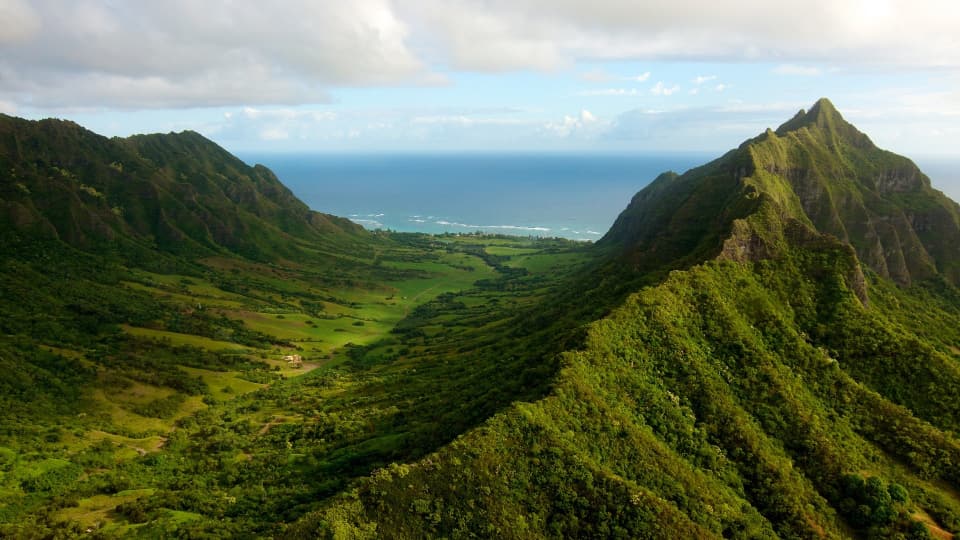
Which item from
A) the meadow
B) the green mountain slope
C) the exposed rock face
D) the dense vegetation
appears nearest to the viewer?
the green mountain slope

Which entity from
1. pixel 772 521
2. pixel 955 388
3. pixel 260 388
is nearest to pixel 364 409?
pixel 260 388

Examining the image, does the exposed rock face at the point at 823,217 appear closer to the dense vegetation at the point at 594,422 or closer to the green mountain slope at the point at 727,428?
the dense vegetation at the point at 594,422

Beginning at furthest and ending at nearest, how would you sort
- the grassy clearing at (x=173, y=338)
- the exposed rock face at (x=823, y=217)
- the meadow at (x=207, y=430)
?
1. the grassy clearing at (x=173, y=338)
2. the exposed rock face at (x=823, y=217)
3. the meadow at (x=207, y=430)

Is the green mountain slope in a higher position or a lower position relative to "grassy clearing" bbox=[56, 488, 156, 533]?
higher

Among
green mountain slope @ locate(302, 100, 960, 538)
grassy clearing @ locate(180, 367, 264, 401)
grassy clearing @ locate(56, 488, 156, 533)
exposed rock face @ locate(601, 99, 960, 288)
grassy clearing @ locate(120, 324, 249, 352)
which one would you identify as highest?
exposed rock face @ locate(601, 99, 960, 288)

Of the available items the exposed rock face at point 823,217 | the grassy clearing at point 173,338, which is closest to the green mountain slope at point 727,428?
the exposed rock face at point 823,217

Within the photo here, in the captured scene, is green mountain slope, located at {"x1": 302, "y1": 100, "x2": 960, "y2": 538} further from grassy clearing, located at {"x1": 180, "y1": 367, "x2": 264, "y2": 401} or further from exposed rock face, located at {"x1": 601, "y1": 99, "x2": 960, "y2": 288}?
grassy clearing, located at {"x1": 180, "y1": 367, "x2": 264, "y2": 401}

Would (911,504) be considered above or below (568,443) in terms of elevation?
below

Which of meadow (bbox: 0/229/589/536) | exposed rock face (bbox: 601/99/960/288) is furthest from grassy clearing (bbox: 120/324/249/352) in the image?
exposed rock face (bbox: 601/99/960/288)

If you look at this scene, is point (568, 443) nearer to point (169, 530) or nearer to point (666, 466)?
point (666, 466)
